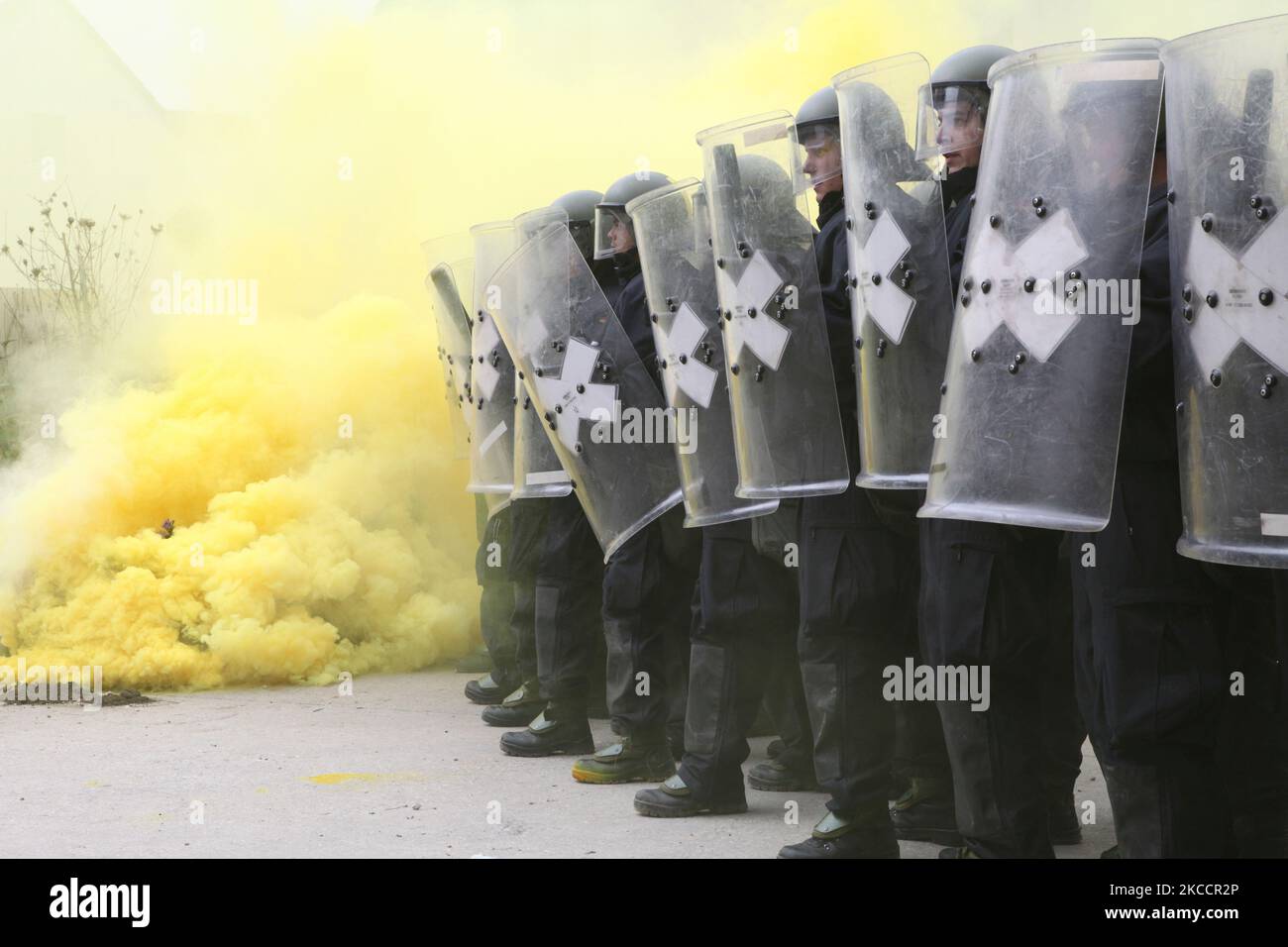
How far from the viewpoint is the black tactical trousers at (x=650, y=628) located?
187 inches

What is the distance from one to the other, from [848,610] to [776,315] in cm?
76

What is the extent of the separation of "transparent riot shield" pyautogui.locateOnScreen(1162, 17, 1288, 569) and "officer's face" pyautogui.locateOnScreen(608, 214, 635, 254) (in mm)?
2649

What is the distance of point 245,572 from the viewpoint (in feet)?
22.7

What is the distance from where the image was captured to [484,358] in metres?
5.55

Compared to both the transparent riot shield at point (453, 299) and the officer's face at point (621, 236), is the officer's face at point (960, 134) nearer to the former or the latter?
the officer's face at point (621, 236)

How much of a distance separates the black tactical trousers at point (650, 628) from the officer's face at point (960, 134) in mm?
1675

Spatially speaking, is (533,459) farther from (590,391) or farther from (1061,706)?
(1061,706)

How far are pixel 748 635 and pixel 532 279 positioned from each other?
4.38 feet

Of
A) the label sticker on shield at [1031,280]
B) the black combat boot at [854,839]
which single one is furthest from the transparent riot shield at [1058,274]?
the black combat boot at [854,839]

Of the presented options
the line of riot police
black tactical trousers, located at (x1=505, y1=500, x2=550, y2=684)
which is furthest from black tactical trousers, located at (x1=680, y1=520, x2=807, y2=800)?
black tactical trousers, located at (x1=505, y1=500, x2=550, y2=684)

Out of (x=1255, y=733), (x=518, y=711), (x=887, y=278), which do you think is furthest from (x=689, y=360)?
(x=518, y=711)

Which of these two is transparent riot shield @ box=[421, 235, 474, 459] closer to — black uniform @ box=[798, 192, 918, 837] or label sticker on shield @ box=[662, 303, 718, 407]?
label sticker on shield @ box=[662, 303, 718, 407]

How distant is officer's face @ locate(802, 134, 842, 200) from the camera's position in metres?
3.79

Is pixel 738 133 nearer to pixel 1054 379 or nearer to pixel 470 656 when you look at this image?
pixel 1054 379
